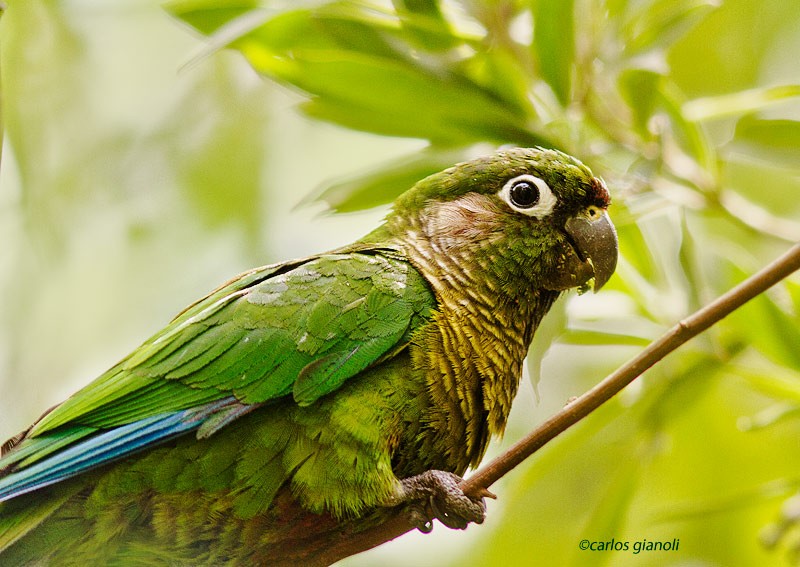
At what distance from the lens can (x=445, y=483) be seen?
99.7 inches

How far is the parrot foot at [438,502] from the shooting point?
8.09 ft

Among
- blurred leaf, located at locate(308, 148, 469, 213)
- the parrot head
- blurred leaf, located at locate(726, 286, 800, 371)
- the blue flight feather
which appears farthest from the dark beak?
the blue flight feather

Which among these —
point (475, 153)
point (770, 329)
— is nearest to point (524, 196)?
point (475, 153)

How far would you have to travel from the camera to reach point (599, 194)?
3041 mm

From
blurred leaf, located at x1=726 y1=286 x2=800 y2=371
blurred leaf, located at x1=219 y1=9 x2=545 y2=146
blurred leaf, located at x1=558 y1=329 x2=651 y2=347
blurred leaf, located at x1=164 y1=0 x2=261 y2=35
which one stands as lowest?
blurred leaf, located at x1=726 y1=286 x2=800 y2=371

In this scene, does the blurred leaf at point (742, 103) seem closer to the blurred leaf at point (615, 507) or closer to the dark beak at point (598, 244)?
the dark beak at point (598, 244)

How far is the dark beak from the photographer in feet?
9.78

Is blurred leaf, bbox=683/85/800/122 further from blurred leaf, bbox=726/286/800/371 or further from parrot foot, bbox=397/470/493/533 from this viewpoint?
parrot foot, bbox=397/470/493/533

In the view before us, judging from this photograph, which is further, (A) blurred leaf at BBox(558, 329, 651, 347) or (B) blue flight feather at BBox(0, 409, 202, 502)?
(A) blurred leaf at BBox(558, 329, 651, 347)

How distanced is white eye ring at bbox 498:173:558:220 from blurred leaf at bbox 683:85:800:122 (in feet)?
1.84

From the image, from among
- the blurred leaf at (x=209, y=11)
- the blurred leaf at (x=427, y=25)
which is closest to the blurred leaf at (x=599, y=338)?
the blurred leaf at (x=427, y=25)

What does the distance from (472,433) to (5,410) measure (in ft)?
10.1

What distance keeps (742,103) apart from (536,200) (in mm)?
814

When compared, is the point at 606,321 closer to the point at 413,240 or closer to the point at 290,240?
the point at 413,240
